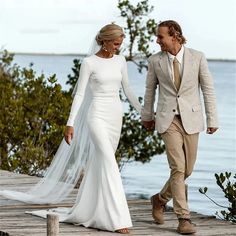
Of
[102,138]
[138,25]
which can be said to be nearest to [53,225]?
[102,138]

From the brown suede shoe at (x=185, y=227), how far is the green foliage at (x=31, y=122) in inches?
253

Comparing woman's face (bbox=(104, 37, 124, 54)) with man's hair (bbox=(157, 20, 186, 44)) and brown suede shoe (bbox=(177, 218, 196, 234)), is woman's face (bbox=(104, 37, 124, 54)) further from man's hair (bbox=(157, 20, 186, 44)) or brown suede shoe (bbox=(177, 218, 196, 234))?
brown suede shoe (bbox=(177, 218, 196, 234))

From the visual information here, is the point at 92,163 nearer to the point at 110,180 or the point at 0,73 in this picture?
the point at 110,180

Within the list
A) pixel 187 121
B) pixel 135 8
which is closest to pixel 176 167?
pixel 187 121

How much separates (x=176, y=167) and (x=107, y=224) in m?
0.77

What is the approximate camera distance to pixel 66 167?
10727 mm

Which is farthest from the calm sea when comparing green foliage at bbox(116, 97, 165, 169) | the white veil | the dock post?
the dock post

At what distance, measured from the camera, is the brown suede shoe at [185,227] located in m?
9.57

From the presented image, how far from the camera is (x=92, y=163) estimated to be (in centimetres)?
990

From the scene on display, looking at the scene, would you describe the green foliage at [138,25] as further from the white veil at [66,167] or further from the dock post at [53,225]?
the dock post at [53,225]

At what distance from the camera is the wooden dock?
31.8ft

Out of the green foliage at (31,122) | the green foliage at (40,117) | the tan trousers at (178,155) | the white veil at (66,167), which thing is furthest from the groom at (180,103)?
the green foliage at (31,122)

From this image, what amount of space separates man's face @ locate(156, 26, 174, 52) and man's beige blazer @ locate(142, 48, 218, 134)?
0.27ft

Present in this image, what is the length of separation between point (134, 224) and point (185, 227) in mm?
727
